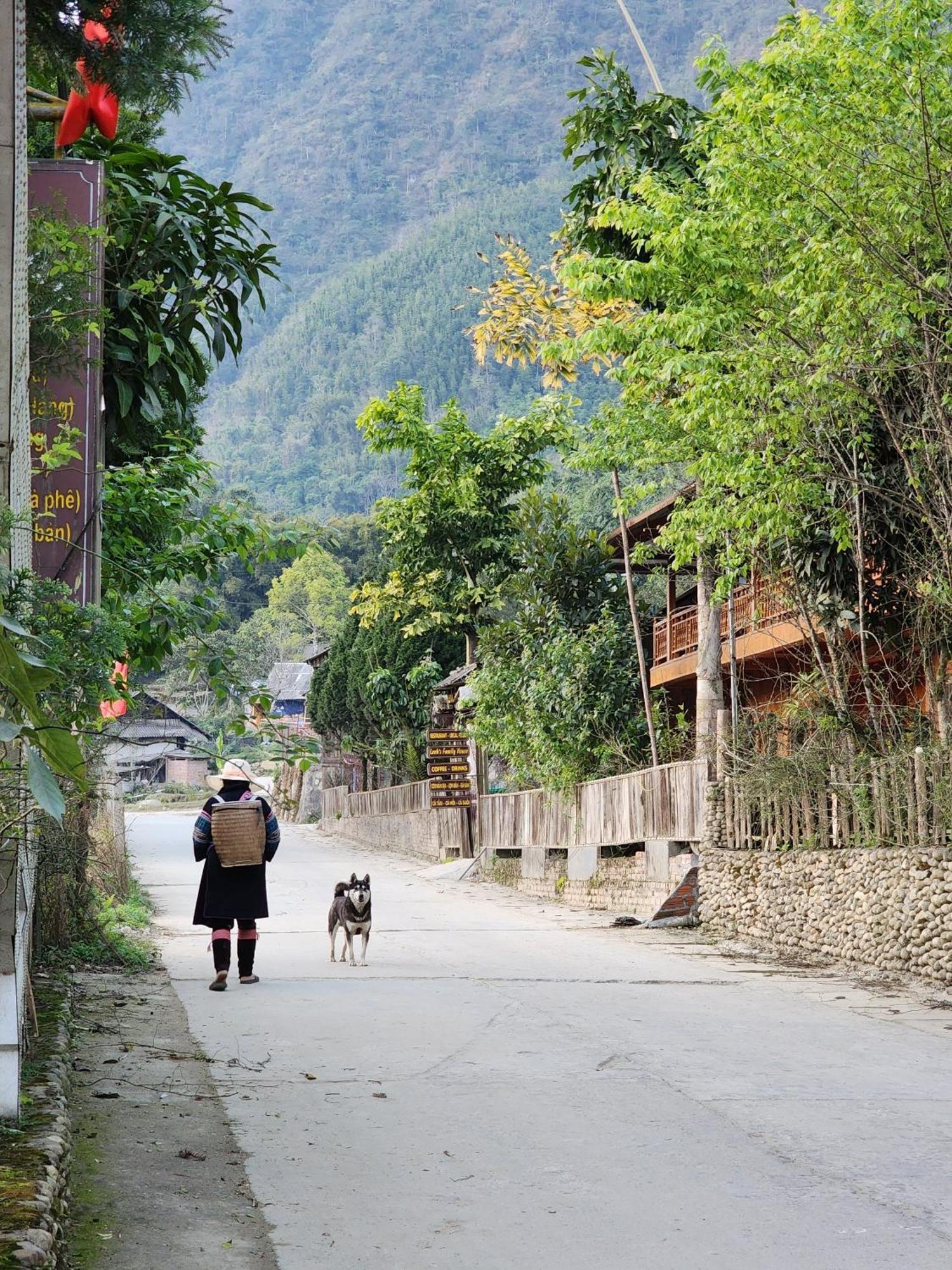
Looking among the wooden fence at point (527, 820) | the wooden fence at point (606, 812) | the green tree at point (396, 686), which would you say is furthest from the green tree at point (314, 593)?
the wooden fence at point (606, 812)

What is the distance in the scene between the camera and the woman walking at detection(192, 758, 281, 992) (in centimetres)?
1189

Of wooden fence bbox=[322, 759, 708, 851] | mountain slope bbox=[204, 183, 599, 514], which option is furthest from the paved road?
mountain slope bbox=[204, 183, 599, 514]

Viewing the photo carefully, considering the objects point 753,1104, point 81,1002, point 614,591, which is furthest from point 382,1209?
point 614,591

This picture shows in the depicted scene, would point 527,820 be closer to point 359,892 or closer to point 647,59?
point 647,59

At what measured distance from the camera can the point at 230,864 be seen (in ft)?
39.0

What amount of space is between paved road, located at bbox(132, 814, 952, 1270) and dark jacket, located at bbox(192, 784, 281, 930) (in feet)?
2.16

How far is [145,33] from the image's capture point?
5.84 m

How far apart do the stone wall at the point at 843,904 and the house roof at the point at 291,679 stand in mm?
70729

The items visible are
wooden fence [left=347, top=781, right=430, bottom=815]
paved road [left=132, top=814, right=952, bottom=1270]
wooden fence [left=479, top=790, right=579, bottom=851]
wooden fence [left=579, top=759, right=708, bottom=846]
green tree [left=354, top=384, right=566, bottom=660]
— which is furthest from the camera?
wooden fence [left=347, top=781, right=430, bottom=815]

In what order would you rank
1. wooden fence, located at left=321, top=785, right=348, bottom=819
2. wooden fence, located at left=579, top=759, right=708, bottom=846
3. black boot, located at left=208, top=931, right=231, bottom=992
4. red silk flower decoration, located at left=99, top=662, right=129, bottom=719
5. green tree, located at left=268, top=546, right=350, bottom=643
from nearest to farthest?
1. red silk flower decoration, located at left=99, top=662, right=129, bottom=719
2. black boot, located at left=208, top=931, right=231, bottom=992
3. wooden fence, located at left=579, top=759, right=708, bottom=846
4. wooden fence, located at left=321, top=785, right=348, bottom=819
5. green tree, located at left=268, top=546, right=350, bottom=643

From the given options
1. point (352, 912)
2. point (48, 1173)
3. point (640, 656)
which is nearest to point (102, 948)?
point (352, 912)

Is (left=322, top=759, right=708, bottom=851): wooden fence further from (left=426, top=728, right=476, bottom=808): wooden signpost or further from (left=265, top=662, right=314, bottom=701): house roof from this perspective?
(left=265, top=662, right=314, bottom=701): house roof

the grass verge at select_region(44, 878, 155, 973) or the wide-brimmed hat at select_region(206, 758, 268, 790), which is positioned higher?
the wide-brimmed hat at select_region(206, 758, 268, 790)

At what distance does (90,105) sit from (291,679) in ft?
289
